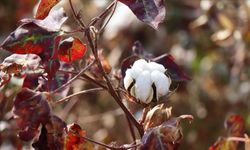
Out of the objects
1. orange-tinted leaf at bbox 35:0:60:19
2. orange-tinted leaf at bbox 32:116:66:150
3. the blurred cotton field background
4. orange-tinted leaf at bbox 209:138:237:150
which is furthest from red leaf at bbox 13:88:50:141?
the blurred cotton field background

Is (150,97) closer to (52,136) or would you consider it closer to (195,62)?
(52,136)

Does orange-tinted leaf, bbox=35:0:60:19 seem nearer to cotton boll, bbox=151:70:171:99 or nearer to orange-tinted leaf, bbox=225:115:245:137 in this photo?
cotton boll, bbox=151:70:171:99

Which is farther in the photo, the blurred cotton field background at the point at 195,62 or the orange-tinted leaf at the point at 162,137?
the blurred cotton field background at the point at 195,62

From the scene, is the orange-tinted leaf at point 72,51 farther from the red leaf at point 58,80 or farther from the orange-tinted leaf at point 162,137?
the orange-tinted leaf at point 162,137

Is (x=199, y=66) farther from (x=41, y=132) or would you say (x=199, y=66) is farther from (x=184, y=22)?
(x=41, y=132)

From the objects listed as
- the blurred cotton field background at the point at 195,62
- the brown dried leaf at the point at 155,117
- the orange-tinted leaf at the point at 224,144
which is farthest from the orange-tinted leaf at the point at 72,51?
the blurred cotton field background at the point at 195,62

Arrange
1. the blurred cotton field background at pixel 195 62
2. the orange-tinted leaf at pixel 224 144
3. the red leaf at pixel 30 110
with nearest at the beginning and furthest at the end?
the red leaf at pixel 30 110 < the orange-tinted leaf at pixel 224 144 < the blurred cotton field background at pixel 195 62
